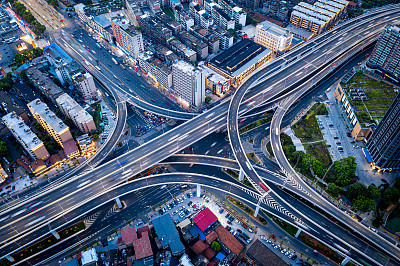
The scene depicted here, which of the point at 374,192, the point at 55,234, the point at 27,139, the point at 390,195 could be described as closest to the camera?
the point at 55,234

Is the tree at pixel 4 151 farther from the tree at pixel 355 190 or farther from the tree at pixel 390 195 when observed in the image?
the tree at pixel 390 195

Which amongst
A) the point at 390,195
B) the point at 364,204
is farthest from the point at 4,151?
the point at 390,195

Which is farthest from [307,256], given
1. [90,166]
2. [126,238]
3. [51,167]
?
[51,167]

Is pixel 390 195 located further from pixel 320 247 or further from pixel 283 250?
pixel 283 250

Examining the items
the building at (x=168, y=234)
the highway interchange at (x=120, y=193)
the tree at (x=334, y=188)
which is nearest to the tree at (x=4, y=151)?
the highway interchange at (x=120, y=193)

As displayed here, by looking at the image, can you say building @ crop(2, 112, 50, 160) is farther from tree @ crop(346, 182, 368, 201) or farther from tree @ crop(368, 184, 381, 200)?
tree @ crop(368, 184, 381, 200)

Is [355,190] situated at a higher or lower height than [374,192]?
lower

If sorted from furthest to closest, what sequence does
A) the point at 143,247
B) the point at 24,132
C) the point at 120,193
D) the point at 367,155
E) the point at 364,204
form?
the point at 367,155
the point at 24,132
the point at 120,193
the point at 364,204
the point at 143,247
